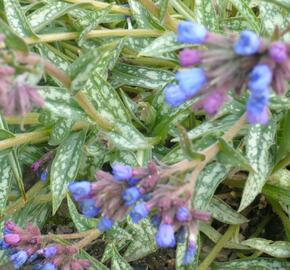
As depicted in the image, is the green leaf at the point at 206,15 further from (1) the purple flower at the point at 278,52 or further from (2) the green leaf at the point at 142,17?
(1) the purple flower at the point at 278,52

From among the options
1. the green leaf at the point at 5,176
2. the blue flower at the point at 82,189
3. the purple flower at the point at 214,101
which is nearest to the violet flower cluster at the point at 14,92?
the blue flower at the point at 82,189

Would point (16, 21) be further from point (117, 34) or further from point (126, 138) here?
point (126, 138)

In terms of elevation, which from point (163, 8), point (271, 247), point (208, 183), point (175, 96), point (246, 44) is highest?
point (246, 44)

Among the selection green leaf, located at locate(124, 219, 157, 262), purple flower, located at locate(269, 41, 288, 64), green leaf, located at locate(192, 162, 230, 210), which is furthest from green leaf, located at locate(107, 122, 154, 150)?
purple flower, located at locate(269, 41, 288, 64)

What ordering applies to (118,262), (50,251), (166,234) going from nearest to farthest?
(166,234)
(50,251)
(118,262)

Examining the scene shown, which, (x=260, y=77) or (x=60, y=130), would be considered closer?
(x=260, y=77)

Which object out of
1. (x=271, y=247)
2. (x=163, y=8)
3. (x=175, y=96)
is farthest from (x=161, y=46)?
(x=271, y=247)

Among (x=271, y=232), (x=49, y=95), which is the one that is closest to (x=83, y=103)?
(x=49, y=95)
